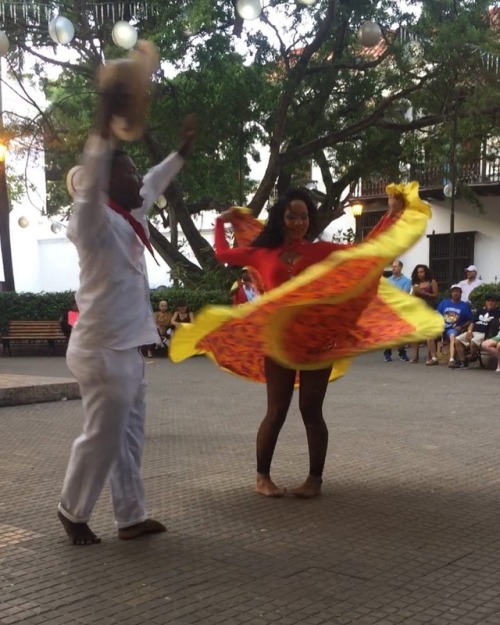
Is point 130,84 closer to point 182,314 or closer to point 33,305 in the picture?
point 182,314

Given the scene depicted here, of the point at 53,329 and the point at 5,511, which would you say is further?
the point at 53,329

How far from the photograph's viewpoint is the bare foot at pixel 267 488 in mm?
4789

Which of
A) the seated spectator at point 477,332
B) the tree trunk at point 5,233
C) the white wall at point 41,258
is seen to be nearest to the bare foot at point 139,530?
the seated spectator at point 477,332

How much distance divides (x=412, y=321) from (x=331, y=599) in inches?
76.0

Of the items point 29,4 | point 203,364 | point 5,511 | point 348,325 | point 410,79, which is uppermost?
point 29,4

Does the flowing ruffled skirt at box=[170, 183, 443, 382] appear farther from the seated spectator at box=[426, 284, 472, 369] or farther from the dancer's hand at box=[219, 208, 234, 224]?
the seated spectator at box=[426, 284, 472, 369]

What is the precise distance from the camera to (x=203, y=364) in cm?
1460

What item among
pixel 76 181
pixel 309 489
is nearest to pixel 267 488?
pixel 309 489

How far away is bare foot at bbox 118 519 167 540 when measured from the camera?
3.98 m

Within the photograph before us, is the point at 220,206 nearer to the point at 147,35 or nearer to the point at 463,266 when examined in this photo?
the point at 147,35

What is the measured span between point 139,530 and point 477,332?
32.9 feet

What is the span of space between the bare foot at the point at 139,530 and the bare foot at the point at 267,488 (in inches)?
36.1

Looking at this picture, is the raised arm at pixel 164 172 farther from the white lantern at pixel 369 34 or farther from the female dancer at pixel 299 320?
the white lantern at pixel 369 34

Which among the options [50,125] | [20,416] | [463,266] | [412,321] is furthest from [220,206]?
[412,321]
